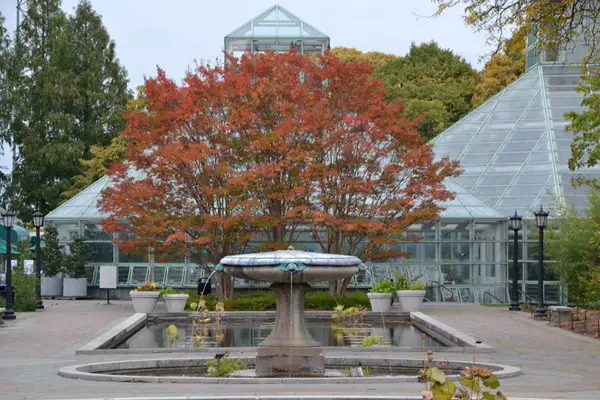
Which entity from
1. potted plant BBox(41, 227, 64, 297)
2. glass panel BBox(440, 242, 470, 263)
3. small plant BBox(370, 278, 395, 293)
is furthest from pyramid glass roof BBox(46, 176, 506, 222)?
small plant BBox(370, 278, 395, 293)

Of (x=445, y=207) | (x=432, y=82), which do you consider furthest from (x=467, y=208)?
(x=432, y=82)

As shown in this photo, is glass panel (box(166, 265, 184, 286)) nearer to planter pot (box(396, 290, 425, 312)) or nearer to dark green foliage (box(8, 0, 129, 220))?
planter pot (box(396, 290, 425, 312))

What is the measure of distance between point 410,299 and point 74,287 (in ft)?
47.4

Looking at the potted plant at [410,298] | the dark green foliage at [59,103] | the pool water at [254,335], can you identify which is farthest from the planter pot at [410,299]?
the dark green foliage at [59,103]

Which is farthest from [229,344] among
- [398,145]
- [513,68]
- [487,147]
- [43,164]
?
[513,68]

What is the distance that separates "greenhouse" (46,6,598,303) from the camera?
3834 centimetres

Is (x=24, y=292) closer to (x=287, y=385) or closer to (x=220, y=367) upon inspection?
(x=220, y=367)

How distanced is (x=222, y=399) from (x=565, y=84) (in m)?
34.1

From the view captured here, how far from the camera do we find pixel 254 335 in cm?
2467

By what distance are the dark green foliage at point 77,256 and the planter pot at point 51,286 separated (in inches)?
43.3

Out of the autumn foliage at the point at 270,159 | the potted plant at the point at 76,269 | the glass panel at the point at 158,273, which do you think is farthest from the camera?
the glass panel at the point at 158,273

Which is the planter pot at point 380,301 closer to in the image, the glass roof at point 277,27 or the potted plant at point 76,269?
the potted plant at point 76,269

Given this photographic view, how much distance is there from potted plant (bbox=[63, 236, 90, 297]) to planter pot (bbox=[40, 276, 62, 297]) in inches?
19.4

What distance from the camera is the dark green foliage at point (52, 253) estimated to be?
129ft
